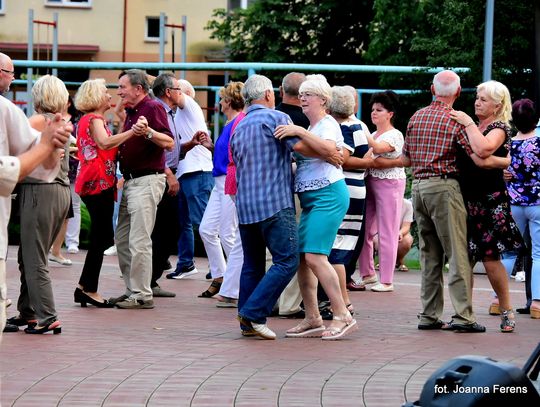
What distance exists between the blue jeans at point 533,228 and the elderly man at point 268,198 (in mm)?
2357

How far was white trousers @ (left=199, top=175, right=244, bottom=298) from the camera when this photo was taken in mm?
11755

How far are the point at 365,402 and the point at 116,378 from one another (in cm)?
159

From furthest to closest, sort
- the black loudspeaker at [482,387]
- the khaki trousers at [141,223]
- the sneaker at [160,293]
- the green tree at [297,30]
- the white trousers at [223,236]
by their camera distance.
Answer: the green tree at [297,30] < the sneaker at [160,293] < the white trousers at [223,236] < the khaki trousers at [141,223] < the black loudspeaker at [482,387]

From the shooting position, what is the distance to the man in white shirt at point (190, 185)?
13688 millimetres

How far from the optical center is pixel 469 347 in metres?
9.54

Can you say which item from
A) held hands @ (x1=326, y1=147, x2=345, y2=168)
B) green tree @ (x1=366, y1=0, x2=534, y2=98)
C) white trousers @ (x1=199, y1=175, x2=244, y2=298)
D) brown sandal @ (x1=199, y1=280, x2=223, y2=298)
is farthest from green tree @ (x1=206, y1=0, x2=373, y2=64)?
held hands @ (x1=326, y1=147, x2=345, y2=168)

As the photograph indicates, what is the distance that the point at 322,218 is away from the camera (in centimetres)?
981

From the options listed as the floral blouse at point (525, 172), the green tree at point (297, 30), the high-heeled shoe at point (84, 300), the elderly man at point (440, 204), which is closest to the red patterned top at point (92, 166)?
the high-heeled shoe at point (84, 300)

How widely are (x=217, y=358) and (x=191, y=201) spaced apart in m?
5.48

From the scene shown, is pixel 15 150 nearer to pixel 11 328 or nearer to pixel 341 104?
pixel 11 328

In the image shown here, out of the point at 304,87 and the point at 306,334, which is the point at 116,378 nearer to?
the point at 306,334

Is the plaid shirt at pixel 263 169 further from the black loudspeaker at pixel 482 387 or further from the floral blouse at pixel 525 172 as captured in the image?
the black loudspeaker at pixel 482 387

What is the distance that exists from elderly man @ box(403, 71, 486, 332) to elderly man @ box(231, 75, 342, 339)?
33.0 inches

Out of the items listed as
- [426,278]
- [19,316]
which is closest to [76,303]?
[19,316]
